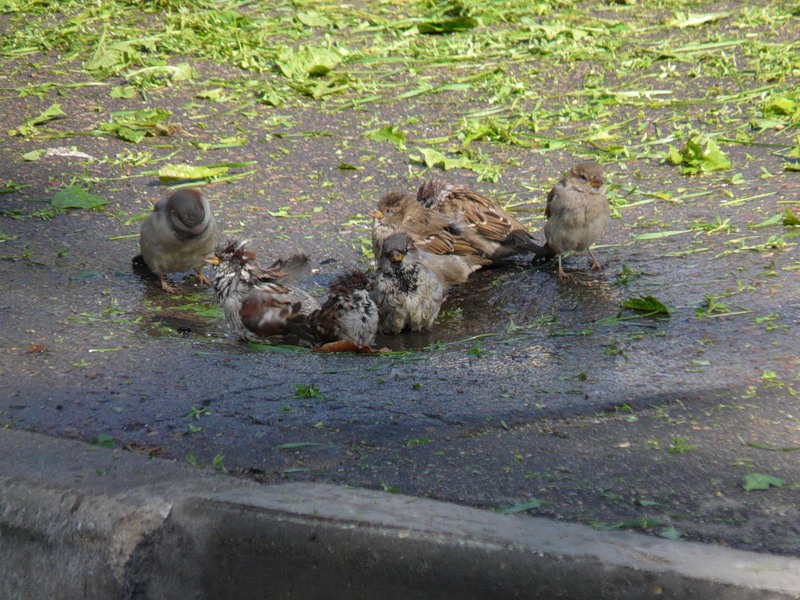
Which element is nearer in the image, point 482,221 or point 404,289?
point 404,289

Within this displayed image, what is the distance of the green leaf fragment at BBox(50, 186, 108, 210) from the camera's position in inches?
303

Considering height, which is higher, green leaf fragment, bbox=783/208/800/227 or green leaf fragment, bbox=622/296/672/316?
green leaf fragment, bbox=622/296/672/316

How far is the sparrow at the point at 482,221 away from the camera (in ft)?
23.3

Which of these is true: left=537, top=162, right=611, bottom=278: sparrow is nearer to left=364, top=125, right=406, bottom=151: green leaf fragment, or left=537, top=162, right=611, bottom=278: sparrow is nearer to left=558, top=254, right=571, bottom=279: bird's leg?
left=558, top=254, right=571, bottom=279: bird's leg

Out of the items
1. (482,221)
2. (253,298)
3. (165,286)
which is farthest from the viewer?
(482,221)

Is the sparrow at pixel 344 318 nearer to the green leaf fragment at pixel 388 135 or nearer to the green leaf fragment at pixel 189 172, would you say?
the green leaf fragment at pixel 189 172

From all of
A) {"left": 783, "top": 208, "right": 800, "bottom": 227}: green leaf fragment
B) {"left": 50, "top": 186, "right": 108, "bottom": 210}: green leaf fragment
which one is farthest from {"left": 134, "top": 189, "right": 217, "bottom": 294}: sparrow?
{"left": 783, "top": 208, "right": 800, "bottom": 227}: green leaf fragment

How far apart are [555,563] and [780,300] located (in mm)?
3211

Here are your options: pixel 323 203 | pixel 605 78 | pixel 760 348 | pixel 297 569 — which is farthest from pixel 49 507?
pixel 605 78

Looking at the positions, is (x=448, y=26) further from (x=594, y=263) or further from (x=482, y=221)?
(x=594, y=263)

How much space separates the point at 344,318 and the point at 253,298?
0.58 m

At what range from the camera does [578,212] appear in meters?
6.54

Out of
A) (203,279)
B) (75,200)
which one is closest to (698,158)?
(203,279)

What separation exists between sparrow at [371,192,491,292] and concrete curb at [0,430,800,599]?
3.53m
